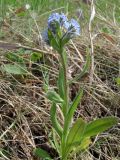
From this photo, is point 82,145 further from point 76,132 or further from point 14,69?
point 14,69

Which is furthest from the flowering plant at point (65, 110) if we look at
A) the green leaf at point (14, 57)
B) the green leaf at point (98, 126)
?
the green leaf at point (14, 57)

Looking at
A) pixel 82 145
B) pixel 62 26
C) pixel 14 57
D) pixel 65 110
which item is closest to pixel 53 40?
pixel 62 26

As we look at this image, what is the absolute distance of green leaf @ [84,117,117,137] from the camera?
1.19 m

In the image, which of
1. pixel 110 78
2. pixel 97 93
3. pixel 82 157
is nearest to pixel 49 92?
pixel 82 157

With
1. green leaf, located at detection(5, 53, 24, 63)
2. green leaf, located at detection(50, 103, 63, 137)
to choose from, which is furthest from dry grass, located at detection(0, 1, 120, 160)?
green leaf, located at detection(50, 103, 63, 137)

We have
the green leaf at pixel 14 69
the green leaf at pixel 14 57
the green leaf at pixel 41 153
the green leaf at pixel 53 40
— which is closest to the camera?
the green leaf at pixel 53 40

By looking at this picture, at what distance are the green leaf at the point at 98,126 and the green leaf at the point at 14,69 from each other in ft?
1.30

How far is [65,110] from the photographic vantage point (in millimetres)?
1201

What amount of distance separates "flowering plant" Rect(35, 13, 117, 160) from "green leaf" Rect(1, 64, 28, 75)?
30cm

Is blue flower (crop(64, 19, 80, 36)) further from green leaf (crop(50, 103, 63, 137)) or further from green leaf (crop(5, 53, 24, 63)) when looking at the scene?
green leaf (crop(5, 53, 24, 63))

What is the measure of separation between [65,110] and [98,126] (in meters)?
0.10

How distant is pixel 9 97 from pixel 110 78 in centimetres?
44

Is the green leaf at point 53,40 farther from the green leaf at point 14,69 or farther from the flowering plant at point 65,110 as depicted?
the green leaf at point 14,69

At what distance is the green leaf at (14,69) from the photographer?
150 centimetres
